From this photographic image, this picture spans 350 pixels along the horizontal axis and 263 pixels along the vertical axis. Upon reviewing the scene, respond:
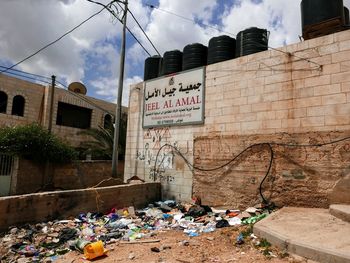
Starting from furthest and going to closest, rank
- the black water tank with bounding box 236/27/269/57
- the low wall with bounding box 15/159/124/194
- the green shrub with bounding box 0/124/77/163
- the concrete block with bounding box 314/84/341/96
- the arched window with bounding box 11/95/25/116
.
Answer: the arched window with bounding box 11/95/25/116 → the low wall with bounding box 15/159/124/194 → the green shrub with bounding box 0/124/77/163 → the black water tank with bounding box 236/27/269/57 → the concrete block with bounding box 314/84/341/96

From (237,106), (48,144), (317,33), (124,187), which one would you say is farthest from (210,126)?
(48,144)

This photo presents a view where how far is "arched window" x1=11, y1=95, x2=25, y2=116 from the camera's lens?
18.1 metres

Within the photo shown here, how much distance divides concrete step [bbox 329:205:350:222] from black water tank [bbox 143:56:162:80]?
679 centimetres

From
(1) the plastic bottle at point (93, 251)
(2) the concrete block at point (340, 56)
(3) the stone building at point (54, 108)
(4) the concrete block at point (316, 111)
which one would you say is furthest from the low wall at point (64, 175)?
(2) the concrete block at point (340, 56)

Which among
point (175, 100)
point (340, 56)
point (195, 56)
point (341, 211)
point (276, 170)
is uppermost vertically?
point (195, 56)

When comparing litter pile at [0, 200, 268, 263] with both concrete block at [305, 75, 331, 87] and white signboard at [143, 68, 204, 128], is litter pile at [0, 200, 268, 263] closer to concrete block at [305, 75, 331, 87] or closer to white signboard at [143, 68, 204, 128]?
white signboard at [143, 68, 204, 128]

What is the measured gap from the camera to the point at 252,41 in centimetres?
808

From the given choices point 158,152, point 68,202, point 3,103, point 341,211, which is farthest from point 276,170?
point 3,103

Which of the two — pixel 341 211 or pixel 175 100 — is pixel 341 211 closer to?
pixel 341 211

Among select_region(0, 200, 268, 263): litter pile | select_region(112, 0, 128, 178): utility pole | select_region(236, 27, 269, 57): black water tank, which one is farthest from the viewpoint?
select_region(112, 0, 128, 178): utility pole

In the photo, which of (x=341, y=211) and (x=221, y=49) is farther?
(x=221, y=49)

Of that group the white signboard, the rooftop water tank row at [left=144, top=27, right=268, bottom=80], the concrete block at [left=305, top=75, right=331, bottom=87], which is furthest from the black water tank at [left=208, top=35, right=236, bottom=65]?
the concrete block at [left=305, top=75, right=331, bottom=87]

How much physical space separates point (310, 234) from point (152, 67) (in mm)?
7632

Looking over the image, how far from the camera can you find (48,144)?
13.5 metres
